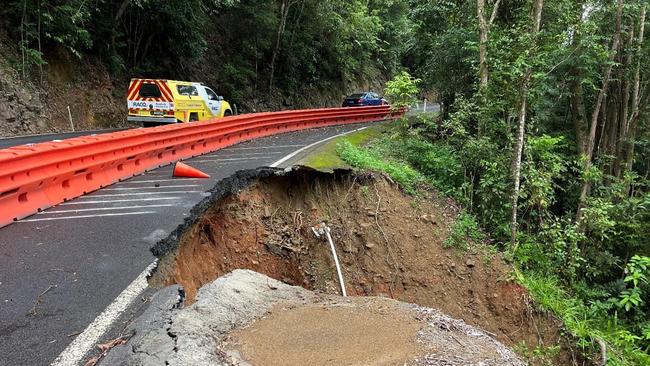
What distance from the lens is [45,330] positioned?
3.34m

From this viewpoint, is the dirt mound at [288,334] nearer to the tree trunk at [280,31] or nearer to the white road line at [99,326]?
the white road line at [99,326]

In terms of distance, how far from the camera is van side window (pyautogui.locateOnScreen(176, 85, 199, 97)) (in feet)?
48.6

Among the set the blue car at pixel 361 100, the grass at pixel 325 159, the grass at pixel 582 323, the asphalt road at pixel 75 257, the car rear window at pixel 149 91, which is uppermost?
the car rear window at pixel 149 91

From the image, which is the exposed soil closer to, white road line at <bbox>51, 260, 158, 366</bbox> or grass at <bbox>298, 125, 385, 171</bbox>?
white road line at <bbox>51, 260, 158, 366</bbox>

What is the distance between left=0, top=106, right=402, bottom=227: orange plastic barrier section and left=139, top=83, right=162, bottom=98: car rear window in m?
2.85

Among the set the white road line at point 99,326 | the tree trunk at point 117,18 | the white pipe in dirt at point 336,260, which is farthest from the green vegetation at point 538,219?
the tree trunk at point 117,18

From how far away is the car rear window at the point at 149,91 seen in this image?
1428 centimetres

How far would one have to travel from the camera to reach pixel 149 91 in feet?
47.0

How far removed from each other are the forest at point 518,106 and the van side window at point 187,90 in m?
4.34

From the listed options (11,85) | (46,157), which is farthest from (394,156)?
(11,85)

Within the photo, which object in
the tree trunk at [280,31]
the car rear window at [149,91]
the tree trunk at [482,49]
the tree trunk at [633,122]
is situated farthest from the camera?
the tree trunk at [280,31]

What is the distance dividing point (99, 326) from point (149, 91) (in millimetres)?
12139

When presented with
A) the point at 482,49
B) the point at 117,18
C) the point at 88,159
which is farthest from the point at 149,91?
the point at 482,49


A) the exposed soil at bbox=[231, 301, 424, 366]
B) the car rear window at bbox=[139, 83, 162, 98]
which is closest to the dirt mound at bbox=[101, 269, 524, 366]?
the exposed soil at bbox=[231, 301, 424, 366]
